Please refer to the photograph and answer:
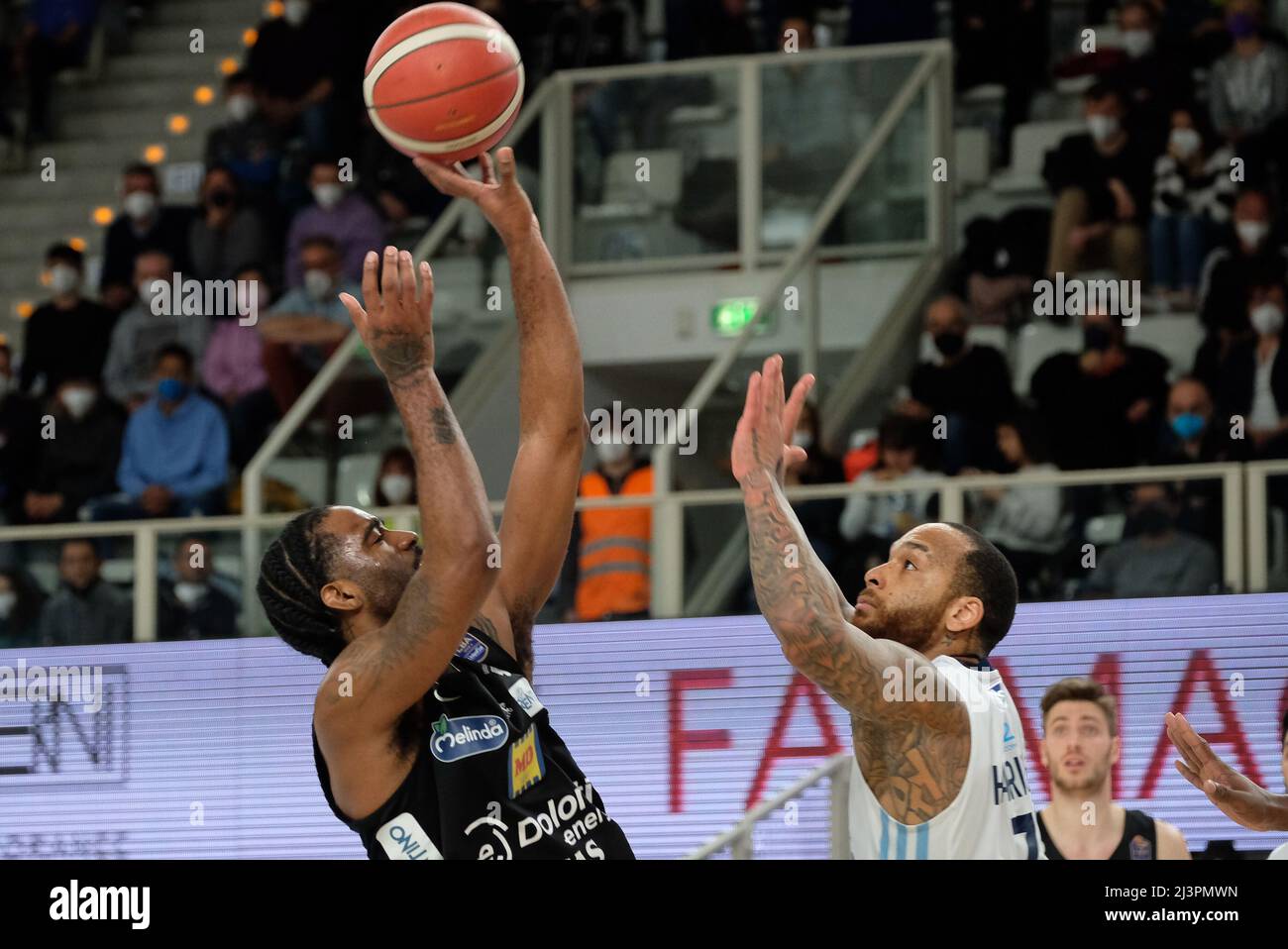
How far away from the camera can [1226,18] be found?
1032 centimetres

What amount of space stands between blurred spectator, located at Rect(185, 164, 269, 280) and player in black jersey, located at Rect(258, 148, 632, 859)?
19.8 ft

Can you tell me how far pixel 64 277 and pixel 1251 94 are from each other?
561 centimetres

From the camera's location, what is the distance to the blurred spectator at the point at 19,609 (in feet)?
27.6

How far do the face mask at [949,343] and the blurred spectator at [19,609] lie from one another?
3.65m

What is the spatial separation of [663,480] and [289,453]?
69.0 inches

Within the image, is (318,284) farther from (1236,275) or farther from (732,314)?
(1236,275)

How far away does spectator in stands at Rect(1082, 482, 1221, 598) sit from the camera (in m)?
7.48

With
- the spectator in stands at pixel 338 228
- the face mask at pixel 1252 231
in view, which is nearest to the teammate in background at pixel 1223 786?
the face mask at pixel 1252 231

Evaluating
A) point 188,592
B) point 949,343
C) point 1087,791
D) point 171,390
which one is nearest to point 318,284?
point 171,390

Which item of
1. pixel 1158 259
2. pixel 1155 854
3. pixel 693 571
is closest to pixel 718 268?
pixel 1158 259

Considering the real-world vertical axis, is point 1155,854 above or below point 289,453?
below

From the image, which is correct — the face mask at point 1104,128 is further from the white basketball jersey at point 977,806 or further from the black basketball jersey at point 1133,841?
the white basketball jersey at point 977,806

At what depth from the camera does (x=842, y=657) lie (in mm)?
4559
